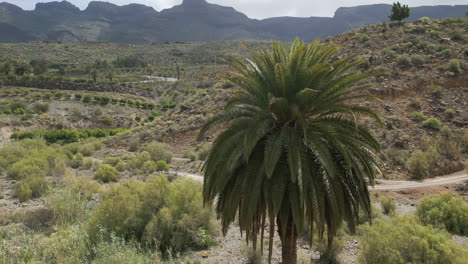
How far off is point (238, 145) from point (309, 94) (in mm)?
1805

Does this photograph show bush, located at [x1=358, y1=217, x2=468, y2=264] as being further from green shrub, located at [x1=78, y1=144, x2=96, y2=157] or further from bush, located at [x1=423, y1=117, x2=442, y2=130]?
green shrub, located at [x1=78, y1=144, x2=96, y2=157]

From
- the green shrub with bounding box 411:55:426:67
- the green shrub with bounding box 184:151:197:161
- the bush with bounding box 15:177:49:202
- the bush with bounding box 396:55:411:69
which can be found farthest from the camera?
the bush with bounding box 396:55:411:69

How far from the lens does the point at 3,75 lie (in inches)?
2365

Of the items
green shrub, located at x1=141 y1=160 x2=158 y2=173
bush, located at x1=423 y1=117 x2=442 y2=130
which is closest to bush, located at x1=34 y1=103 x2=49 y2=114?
green shrub, located at x1=141 y1=160 x2=158 y2=173

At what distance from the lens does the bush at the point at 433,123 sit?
70.4 ft

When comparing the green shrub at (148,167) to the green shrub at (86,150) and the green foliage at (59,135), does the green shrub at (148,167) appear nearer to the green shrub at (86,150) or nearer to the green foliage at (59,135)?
the green shrub at (86,150)

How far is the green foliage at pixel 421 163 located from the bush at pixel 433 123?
3999 mm

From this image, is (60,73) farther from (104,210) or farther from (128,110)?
(104,210)

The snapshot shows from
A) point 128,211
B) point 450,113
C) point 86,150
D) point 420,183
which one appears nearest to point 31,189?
point 128,211

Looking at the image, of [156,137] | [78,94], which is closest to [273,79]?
[156,137]

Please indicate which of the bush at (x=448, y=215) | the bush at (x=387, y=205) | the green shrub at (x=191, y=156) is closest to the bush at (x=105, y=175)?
the green shrub at (x=191, y=156)

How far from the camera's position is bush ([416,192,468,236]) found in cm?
1093

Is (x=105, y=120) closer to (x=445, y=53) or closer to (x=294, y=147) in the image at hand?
(x=445, y=53)

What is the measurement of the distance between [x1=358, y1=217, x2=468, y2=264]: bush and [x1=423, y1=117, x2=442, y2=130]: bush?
647 inches
